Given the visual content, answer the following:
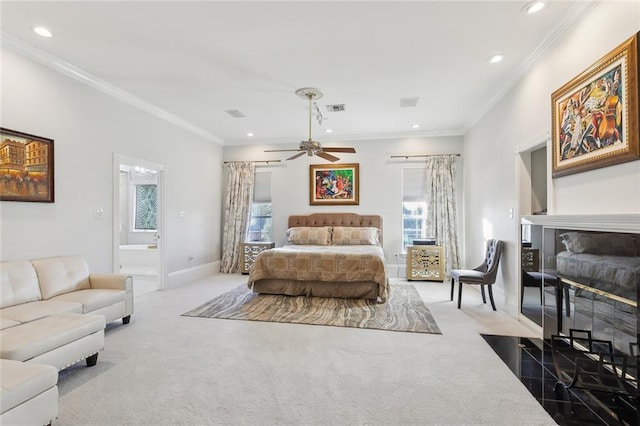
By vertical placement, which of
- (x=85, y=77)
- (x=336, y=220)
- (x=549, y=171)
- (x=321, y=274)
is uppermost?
(x=85, y=77)

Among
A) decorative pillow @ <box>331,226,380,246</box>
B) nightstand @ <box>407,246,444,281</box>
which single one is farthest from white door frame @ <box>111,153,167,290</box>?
nightstand @ <box>407,246,444,281</box>

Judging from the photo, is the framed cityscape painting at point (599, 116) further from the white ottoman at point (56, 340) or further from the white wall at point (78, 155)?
the white wall at point (78, 155)

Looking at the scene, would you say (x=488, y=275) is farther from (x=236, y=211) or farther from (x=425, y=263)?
(x=236, y=211)

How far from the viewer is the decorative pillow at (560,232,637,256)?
2.10m

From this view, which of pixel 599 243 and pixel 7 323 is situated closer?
pixel 599 243

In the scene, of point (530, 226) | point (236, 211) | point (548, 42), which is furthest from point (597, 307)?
point (236, 211)

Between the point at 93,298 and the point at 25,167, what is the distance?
5.16ft

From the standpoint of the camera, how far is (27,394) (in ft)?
5.56

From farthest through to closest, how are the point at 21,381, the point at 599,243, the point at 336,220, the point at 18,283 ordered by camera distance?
the point at 336,220 < the point at 18,283 < the point at 599,243 < the point at 21,381

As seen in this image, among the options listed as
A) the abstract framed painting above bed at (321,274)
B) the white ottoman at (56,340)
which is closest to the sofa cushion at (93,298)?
the white ottoman at (56,340)

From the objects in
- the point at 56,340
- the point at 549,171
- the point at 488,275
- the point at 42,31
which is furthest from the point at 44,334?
the point at 488,275

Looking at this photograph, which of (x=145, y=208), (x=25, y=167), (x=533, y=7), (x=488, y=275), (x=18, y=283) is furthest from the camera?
(x=145, y=208)

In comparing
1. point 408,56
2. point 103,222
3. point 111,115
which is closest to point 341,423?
point 408,56

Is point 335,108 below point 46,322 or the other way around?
the other way around
